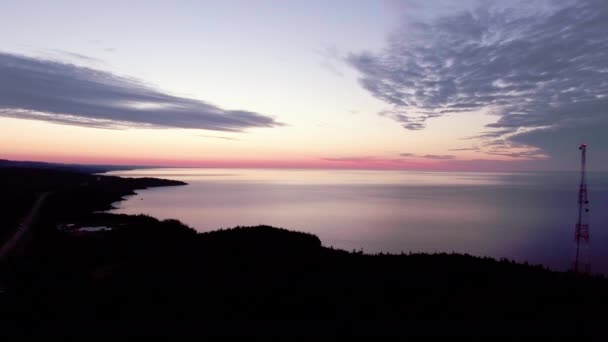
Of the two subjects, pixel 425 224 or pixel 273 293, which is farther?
pixel 425 224

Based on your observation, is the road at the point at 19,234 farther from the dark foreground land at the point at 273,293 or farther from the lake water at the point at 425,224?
the lake water at the point at 425,224

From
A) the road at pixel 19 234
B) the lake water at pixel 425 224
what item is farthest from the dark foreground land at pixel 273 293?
the lake water at pixel 425 224

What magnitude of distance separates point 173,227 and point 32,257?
14434 mm

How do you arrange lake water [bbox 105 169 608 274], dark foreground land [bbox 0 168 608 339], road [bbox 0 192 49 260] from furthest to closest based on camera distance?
lake water [bbox 105 169 608 274] < road [bbox 0 192 49 260] < dark foreground land [bbox 0 168 608 339]

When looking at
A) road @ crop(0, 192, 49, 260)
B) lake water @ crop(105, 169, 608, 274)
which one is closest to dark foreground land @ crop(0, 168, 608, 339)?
road @ crop(0, 192, 49, 260)

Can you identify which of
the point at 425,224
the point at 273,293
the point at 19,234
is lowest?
the point at 425,224

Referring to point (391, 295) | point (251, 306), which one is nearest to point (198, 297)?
point (251, 306)

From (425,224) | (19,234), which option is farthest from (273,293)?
(425,224)

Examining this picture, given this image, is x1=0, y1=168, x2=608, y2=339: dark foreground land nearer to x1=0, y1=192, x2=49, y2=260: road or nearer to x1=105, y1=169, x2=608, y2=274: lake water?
x1=0, y1=192, x2=49, y2=260: road

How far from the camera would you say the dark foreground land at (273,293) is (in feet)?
46.0

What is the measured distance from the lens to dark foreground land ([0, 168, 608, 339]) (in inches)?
552

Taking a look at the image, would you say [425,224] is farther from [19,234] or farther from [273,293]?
[19,234]

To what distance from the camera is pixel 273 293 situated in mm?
17859

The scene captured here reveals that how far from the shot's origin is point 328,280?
20.3 m
